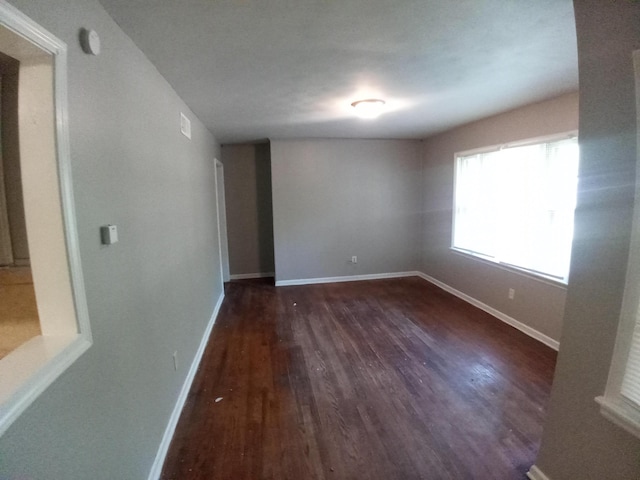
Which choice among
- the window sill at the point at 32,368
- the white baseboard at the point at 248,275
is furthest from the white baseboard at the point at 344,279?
the window sill at the point at 32,368

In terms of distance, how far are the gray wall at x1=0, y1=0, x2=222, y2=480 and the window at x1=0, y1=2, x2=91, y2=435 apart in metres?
0.06

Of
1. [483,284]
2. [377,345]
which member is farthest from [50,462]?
[483,284]

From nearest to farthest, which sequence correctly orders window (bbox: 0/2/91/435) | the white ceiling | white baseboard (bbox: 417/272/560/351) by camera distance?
window (bbox: 0/2/91/435) → the white ceiling → white baseboard (bbox: 417/272/560/351)

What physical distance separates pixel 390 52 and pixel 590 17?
3.14ft

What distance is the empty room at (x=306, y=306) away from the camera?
40.6 inches

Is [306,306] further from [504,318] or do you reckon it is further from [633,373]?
[633,373]

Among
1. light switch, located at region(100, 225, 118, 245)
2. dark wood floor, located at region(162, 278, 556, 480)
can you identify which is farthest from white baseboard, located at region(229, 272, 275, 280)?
light switch, located at region(100, 225, 118, 245)

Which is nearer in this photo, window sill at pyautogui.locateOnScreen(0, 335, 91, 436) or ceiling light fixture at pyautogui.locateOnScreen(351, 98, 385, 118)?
window sill at pyautogui.locateOnScreen(0, 335, 91, 436)

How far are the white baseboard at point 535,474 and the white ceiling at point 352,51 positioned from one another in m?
2.32

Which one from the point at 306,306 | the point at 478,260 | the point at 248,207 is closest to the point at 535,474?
the point at 478,260

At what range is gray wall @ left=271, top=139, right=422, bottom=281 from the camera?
4.93 m

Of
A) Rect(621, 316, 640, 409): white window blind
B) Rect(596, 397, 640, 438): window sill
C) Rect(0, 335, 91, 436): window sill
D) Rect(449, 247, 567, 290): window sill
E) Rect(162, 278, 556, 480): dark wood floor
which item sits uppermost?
Rect(0, 335, 91, 436): window sill

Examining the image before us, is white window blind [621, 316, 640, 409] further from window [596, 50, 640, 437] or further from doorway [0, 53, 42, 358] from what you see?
doorway [0, 53, 42, 358]

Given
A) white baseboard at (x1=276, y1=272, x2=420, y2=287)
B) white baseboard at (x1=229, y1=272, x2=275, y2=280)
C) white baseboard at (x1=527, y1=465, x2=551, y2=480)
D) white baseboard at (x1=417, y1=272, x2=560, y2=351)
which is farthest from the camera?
white baseboard at (x1=229, y1=272, x2=275, y2=280)
